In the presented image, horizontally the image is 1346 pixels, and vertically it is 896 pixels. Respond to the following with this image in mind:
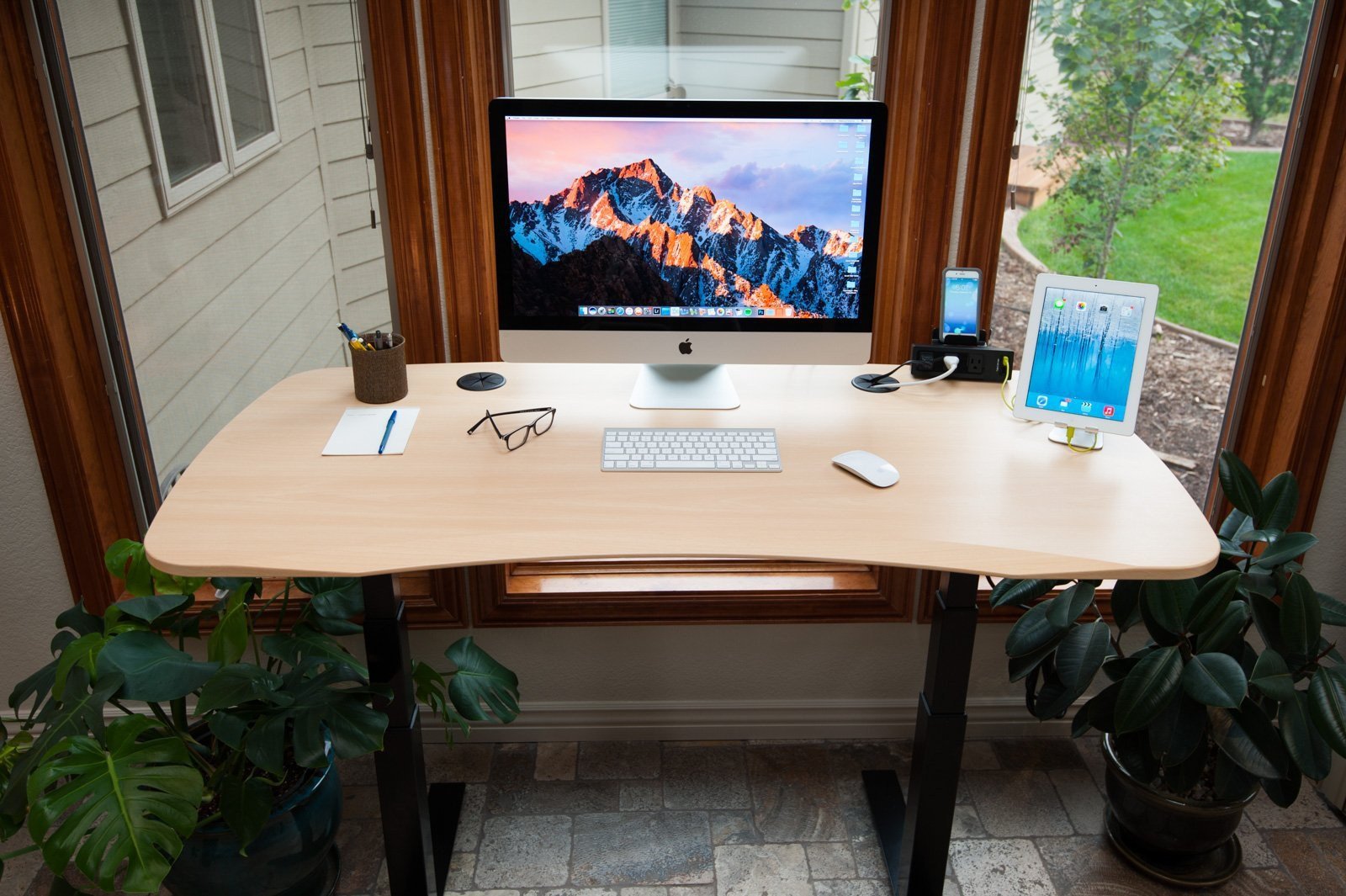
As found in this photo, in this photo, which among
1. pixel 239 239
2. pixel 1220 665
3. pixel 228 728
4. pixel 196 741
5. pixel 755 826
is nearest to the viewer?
pixel 228 728

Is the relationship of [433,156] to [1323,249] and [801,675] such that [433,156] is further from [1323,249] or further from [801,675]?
[1323,249]

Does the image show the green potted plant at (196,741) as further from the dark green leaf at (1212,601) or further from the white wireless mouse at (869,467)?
the dark green leaf at (1212,601)

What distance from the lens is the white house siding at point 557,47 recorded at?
2.07m

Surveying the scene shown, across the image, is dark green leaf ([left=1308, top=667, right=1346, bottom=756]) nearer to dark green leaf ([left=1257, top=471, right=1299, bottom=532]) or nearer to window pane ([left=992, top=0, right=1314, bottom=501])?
dark green leaf ([left=1257, top=471, right=1299, bottom=532])

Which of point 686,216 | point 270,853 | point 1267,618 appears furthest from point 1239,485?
point 270,853

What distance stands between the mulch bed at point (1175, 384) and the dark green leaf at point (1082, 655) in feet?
1.68

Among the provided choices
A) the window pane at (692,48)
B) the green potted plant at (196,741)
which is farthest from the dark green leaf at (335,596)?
the window pane at (692,48)

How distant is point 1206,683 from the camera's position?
1.83 m

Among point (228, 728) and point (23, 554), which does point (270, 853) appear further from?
point (23, 554)

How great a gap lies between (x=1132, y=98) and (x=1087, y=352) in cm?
61

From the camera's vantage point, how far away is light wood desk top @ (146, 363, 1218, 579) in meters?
1.56

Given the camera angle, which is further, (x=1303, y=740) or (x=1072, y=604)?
(x=1072, y=604)

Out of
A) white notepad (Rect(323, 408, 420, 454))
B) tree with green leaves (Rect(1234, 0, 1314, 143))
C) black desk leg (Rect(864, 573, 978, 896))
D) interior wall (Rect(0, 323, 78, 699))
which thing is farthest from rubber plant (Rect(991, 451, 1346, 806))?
interior wall (Rect(0, 323, 78, 699))

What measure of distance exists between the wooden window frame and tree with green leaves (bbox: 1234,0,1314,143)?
4cm
